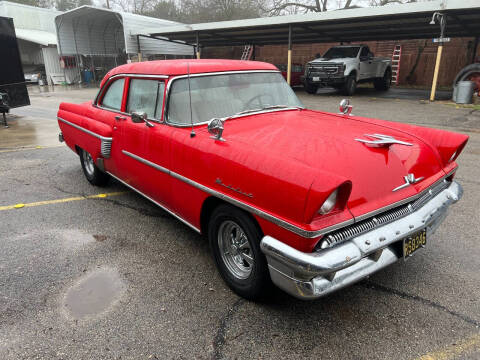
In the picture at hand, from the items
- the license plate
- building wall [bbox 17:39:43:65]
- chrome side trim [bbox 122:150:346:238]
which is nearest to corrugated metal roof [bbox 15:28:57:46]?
building wall [bbox 17:39:43:65]

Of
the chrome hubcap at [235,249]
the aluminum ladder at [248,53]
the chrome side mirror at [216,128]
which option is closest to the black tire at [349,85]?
the aluminum ladder at [248,53]

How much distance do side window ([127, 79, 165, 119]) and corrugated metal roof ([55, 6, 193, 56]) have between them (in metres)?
20.8

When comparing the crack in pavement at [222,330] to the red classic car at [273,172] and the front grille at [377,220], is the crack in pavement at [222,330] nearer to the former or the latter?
the red classic car at [273,172]

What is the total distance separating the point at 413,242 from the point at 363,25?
53.8ft

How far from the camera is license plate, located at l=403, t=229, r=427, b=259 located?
247 cm

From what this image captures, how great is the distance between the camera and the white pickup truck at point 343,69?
15328 millimetres

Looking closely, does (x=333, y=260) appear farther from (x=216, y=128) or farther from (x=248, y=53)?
(x=248, y=53)

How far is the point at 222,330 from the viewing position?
2.43m

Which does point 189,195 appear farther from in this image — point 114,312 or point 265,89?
point 265,89

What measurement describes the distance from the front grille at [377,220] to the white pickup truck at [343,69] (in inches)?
533

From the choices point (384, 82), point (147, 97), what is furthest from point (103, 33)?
point (147, 97)

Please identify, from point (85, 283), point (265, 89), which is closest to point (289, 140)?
point (265, 89)

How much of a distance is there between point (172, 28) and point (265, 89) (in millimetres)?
18678

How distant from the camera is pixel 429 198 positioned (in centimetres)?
279
